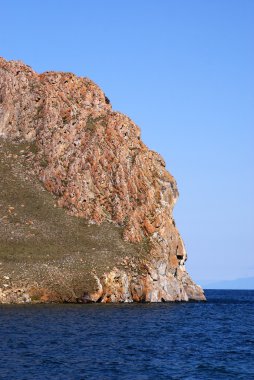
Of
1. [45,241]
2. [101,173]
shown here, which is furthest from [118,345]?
[101,173]

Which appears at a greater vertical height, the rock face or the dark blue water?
the rock face

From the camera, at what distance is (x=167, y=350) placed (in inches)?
1971

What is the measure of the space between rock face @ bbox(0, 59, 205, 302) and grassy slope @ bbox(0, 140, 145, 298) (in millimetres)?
1201

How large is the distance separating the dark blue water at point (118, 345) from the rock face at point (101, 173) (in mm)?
18289

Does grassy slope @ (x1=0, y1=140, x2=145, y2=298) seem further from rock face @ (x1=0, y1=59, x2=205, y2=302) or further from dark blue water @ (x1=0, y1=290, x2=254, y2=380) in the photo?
dark blue water @ (x1=0, y1=290, x2=254, y2=380)

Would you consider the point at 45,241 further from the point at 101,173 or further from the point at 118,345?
the point at 118,345

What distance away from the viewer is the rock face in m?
104

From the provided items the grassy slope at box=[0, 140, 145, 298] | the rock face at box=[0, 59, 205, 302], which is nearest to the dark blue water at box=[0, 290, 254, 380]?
the grassy slope at box=[0, 140, 145, 298]

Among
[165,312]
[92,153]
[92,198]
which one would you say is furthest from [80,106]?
[165,312]

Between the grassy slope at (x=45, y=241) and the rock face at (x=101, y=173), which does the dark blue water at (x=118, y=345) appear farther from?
the rock face at (x=101, y=173)

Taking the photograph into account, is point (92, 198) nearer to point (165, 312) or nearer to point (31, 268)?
point (31, 268)

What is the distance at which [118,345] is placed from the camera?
51.6 meters

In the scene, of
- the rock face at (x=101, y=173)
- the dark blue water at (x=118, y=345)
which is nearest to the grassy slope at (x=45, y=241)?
the rock face at (x=101, y=173)

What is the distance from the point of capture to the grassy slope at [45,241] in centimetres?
9281
